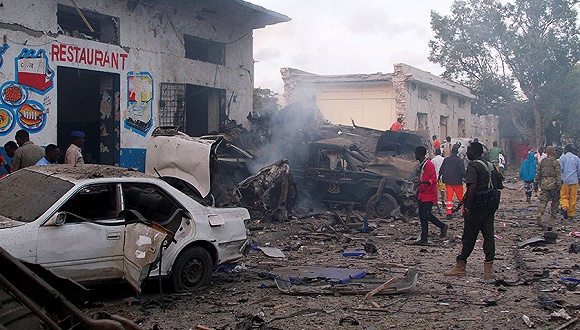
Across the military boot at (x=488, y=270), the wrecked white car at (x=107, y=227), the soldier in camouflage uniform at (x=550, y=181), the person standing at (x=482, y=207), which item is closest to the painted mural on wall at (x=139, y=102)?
the wrecked white car at (x=107, y=227)

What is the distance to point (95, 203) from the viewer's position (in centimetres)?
648

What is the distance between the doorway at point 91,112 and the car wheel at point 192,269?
6568 millimetres

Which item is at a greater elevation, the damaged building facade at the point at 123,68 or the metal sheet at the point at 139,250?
the damaged building facade at the point at 123,68

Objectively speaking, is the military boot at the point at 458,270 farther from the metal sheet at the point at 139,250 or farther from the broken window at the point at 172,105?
the broken window at the point at 172,105

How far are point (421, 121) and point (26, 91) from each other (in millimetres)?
21225

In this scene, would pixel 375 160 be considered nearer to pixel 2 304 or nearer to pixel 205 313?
pixel 205 313

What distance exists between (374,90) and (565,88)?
12.3 m

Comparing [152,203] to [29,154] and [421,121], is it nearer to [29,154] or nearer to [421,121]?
[29,154]

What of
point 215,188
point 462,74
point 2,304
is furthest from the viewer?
point 462,74

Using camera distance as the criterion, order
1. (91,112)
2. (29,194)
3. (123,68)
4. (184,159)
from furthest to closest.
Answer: (91,112) → (123,68) → (184,159) → (29,194)

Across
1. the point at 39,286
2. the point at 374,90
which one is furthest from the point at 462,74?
the point at 39,286

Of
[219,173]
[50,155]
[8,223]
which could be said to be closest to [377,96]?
[219,173]

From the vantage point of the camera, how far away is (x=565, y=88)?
3148 centimetres

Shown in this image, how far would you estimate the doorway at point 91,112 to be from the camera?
1252cm
